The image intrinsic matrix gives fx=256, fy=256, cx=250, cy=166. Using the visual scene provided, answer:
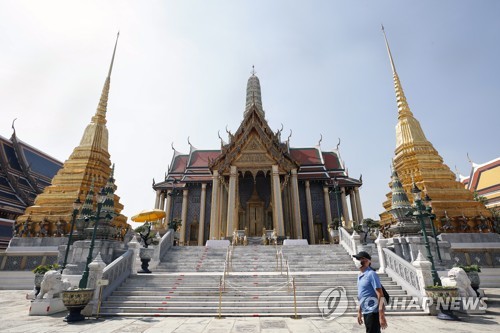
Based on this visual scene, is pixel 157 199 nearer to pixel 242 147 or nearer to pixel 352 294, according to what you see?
pixel 242 147

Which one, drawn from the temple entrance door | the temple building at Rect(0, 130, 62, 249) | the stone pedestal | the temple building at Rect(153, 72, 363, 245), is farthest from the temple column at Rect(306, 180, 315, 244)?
the temple building at Rect(0, 130, 62, 249)

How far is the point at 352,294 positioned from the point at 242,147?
13.7 meters

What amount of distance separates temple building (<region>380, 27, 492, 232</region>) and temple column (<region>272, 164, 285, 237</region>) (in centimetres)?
674

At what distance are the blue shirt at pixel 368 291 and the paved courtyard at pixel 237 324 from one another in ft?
7.97

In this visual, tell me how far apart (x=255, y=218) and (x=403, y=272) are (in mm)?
13900

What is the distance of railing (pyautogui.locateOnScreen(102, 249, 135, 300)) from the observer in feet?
25.8

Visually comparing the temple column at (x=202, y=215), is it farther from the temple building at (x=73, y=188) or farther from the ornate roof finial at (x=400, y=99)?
the ornate roof finial at (x=400, y=99)

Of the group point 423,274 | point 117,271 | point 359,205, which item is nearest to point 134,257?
point 117,271

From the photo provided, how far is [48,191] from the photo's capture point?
695 inches

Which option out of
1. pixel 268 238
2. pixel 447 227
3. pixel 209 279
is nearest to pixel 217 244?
pixel 268 238

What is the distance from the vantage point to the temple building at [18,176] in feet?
64.9

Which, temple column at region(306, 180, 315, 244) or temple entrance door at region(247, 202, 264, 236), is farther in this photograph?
temple column at region(306, 180, 315, 244)

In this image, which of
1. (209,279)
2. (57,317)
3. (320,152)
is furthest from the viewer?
(320,152)

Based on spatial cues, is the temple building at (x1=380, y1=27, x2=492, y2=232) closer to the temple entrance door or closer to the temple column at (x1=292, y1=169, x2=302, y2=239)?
the temple column at (x1=292, y1=169, x2=302, y2=239)
